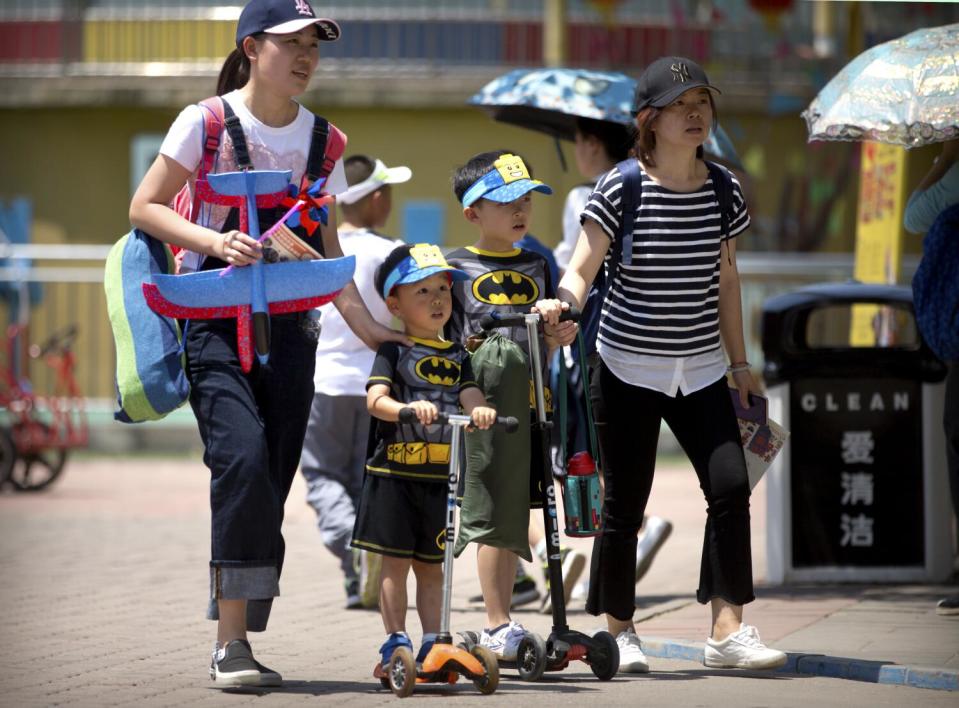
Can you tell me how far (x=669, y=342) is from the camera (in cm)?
612

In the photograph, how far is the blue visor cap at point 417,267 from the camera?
19.3 ft

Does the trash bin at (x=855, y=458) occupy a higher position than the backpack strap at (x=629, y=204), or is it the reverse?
the backpack strap at (x=629, y=204)

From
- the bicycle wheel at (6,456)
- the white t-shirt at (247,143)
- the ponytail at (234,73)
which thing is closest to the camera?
the white t-shirt at (247,143)

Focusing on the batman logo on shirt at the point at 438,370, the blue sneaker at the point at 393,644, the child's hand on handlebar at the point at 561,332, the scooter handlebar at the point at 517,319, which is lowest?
the blue sneaker at the point at 393,644

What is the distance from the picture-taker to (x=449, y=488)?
18.4 ft

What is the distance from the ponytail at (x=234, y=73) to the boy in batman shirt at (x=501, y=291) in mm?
870

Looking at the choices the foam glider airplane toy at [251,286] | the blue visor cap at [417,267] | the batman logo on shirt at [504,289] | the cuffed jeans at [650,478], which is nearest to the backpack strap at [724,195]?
the cuffed jeans at [650,478]

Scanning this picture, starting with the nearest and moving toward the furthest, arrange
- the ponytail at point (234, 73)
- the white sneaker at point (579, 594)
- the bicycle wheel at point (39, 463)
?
the ponytail at point (234, 73) → the white sneaker at point (579, 594) → the bicycle wheel at point (39, 463)

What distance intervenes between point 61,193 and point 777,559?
14081 millimetres

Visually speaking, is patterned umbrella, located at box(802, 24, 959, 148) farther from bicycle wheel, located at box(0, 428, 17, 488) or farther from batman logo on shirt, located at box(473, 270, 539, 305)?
bicycle wheel, located at box(0, 428, 17, 488)

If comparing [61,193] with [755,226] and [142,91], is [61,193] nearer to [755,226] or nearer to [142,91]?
[142,91]

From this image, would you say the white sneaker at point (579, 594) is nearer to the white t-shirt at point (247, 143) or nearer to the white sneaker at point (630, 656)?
the white sneaker at point (630, 656)

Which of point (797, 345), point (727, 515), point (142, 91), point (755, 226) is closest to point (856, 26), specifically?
point (755, 226)

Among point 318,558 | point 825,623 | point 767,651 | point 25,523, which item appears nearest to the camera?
point 767,651
